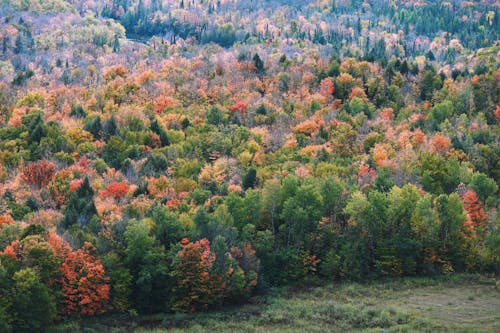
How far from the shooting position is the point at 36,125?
129 m

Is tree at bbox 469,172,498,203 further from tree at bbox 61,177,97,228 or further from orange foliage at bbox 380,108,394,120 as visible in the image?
tree at bbox 61,177,97,228

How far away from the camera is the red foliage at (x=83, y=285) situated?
7450cm

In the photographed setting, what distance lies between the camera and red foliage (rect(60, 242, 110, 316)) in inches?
2933

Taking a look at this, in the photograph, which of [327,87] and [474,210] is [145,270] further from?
[327,87]

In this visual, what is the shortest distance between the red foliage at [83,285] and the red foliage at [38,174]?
32.4m

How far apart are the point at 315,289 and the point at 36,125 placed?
6891cm

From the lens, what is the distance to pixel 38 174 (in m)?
108

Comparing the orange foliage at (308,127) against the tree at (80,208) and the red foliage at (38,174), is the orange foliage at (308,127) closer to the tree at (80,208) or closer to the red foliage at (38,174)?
the red foliage at (38,174)

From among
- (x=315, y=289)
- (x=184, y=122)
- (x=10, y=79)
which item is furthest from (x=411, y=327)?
(x=10, y=79)

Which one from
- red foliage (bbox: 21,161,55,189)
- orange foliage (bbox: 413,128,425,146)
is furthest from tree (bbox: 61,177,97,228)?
orange foliage (bbox: 413,128,425,146)

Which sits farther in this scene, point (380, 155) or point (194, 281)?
point (380, 155)

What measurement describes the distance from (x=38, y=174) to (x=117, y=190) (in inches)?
588

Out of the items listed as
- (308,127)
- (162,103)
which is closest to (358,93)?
(308,127)

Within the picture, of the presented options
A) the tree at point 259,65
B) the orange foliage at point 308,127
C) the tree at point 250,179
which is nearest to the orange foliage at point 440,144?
the orange foliage at point 308,127
